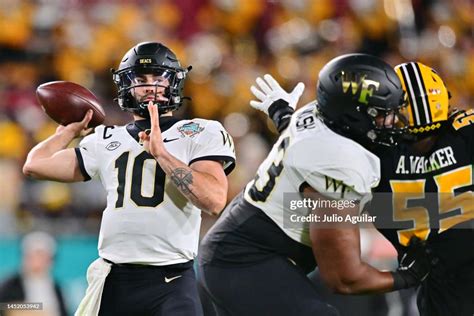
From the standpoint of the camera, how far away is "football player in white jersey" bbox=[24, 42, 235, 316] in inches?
131

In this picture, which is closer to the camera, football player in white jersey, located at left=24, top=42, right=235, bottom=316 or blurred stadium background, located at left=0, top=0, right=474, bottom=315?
football player in white jersey, located at left=24, top=42, right=235, bottom=316

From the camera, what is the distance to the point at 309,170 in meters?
3.05

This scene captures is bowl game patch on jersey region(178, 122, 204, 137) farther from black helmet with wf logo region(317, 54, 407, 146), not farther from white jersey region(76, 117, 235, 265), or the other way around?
black helmet with wf logo region(317, 54, 407, 146)

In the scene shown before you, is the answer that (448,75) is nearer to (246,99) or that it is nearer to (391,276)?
(246,99)

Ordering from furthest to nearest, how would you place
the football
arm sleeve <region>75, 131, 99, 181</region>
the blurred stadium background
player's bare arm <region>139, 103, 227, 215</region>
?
the blurred stadium background < the football < arm sleeve <region>75, 131, 99, 181</region> < player's bare arm <region>139, 103, 227, 215</region>

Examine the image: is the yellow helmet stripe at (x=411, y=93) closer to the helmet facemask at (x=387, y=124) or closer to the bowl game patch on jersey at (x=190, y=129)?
the helmet facemask at (x=387, y=124)

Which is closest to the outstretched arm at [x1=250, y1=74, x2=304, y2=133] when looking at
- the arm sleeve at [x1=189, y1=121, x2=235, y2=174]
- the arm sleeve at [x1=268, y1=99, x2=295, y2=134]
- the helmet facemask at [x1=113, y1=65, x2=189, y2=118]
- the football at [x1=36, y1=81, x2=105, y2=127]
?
the arm sleeve at [x1=268, y1=99, x2=295, y2=134]

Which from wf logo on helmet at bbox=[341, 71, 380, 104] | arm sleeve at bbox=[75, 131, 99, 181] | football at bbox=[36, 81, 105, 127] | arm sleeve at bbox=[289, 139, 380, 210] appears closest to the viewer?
arm sleeve at bbox=[289, 139, 380, 210]

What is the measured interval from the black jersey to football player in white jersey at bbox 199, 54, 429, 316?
34 centimetres

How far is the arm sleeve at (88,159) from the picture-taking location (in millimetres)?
3576

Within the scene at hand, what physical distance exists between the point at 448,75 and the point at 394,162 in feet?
20.4

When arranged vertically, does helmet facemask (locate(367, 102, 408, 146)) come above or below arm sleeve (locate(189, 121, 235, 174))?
above

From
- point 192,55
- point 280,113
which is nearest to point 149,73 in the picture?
point 280,113

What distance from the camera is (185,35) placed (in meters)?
9.16
